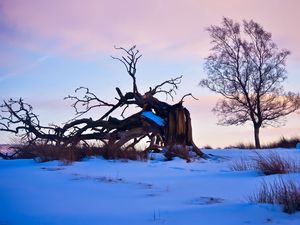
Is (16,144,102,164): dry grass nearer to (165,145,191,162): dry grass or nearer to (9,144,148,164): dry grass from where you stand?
(9,144,148,164): dry grass

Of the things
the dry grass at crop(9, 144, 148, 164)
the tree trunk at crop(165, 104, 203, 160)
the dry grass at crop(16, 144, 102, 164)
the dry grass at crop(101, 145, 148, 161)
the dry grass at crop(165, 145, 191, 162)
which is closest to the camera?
the dry grass at crop(16, 144, 102, 164)

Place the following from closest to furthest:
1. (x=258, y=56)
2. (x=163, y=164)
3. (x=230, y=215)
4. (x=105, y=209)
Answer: (x=230, y=215) → (x=105, y=209) → (x=163, y=164) → (x=258, y=56)

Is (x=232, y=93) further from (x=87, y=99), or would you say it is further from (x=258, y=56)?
(x=87, y=99)

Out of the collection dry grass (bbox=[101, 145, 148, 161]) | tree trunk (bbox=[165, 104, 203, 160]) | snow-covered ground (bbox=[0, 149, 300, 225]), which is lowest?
snow-covered ground (bbox=[0, 149, 300, 225])

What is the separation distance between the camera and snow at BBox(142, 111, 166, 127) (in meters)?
14.5

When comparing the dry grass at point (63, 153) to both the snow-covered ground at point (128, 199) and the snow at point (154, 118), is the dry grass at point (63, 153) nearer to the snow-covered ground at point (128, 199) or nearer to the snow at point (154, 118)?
the snow-covered ground at point (128, 199)

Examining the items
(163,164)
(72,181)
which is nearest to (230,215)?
(72,181)

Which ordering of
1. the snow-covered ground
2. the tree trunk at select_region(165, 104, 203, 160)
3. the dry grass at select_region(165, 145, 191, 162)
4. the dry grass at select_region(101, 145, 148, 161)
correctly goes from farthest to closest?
the tree trunk at select_region(165, 104, 203, 160) → the dry grass at select_region(165, 145, 191, 162) → the dry grass at select_region(101, 145, 148, 161) → the snow-covered ground

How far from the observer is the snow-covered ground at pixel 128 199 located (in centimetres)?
371

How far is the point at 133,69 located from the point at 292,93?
13.3 meters

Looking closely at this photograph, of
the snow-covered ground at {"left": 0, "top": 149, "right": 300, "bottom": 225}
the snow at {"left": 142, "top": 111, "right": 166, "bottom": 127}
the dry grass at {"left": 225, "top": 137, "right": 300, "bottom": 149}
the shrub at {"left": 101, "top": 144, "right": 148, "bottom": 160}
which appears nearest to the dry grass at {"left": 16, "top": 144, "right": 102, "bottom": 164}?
the shrub at {"left": 101, "top": 144, "right": 148, "bottom": 160}

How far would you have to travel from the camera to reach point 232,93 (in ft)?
81.1

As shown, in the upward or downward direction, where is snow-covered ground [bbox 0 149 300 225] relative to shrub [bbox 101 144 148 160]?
downward

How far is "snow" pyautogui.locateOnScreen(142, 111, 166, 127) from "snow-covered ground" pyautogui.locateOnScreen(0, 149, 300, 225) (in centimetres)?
638
